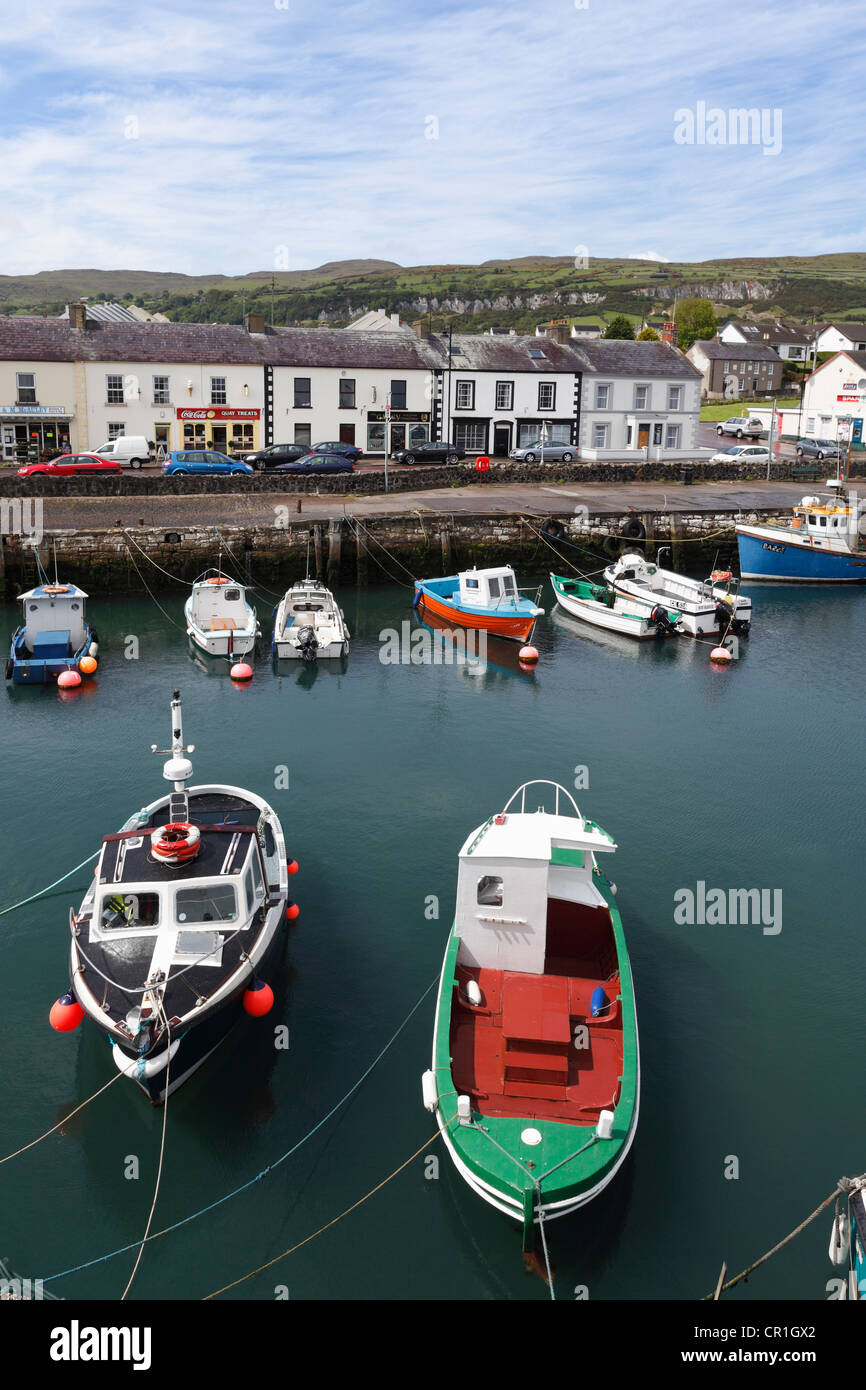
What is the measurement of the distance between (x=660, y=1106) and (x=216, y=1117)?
5268 millimetres

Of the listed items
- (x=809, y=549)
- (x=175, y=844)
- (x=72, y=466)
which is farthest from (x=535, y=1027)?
(x=72, y=466)

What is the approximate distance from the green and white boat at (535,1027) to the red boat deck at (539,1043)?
0.05ft

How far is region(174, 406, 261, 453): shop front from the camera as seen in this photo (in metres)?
52.4

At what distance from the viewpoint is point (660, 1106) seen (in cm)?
1236

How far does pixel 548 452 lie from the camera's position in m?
56.3

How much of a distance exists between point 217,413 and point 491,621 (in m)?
26.7

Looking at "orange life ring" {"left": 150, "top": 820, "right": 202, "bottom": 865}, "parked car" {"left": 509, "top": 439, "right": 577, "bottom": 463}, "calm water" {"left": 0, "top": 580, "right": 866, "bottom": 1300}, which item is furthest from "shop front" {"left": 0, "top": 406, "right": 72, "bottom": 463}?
"orange life ring" {"left": 150, "top": 820, "right": 202, "bottom": 865}

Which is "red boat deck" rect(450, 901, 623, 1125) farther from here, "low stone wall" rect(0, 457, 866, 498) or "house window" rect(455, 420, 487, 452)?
"house window" rect(455, 420, 487, 452)

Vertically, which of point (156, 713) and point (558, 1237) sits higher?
point (156, 713)

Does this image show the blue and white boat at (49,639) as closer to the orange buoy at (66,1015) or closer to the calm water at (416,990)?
the calm water at (416,990)
